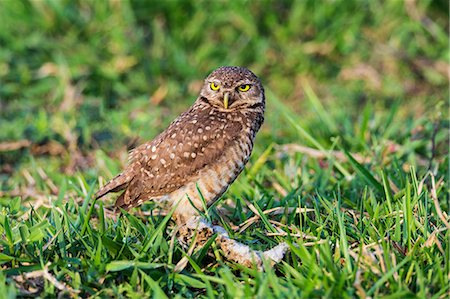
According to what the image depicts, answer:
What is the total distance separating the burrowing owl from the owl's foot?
1.06ft

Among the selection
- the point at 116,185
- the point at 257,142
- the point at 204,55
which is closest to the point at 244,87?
the point at 116,185

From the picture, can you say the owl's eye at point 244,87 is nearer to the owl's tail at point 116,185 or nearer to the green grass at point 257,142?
the green grass at point 257,142

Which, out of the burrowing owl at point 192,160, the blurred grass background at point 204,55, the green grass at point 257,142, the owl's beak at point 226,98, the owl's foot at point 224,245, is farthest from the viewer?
the blurred grass background at point 204,55

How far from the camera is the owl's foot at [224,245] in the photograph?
3.16m

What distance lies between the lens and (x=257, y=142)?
19.1 feet

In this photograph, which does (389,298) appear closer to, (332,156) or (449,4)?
(332,156)

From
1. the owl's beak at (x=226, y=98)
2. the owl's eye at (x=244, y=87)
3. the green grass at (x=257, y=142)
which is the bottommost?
the green grass at (x=257, y=142)

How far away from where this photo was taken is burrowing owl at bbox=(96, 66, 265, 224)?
3.81 m

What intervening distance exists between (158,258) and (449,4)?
220 inches

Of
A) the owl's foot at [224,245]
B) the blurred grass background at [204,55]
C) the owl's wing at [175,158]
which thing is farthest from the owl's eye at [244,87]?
the blurred grass background at [204,55]

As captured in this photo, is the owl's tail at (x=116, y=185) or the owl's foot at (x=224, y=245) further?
the owl's tail at (x=116, y=185)

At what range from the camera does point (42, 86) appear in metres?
6.68

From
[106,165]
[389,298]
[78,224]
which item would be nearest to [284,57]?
[106,165]

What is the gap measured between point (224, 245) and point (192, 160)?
74 centimetres
